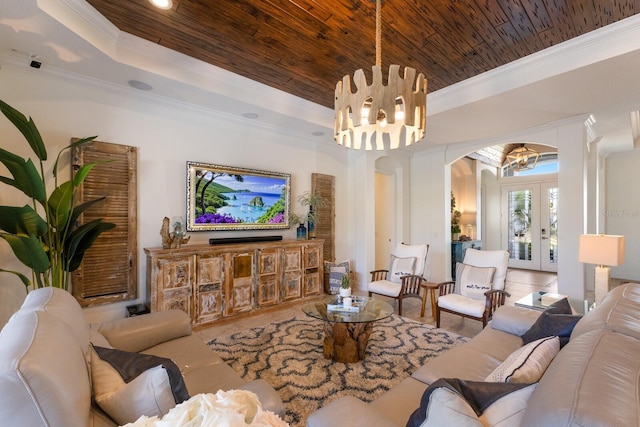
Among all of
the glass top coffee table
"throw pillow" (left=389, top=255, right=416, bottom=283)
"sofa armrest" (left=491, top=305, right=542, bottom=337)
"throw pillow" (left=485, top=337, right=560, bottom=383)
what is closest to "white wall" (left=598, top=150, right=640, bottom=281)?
"throw pillow" (left=389, top=255, right=416, bottom=283)

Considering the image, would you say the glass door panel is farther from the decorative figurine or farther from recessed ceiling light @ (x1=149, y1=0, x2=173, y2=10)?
recessed ceiling light @ (x1=149, y1=0, x2=173, y2=10)

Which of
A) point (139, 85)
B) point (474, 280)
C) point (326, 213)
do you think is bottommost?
point (474, 280)

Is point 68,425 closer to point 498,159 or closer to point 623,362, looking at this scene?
point 623,362

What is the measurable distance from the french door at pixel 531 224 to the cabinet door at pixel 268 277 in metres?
7.09

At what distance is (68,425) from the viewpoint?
848 mm

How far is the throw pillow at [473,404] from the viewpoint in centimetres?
88

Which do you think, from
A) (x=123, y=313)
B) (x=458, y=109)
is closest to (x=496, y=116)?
(x=458, y=109)

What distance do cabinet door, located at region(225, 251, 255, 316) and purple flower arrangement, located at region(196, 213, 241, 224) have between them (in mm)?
562

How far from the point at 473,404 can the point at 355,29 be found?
286 cm

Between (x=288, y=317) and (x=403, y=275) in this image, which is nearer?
(x=288, y=317)

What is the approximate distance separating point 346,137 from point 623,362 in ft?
Result: 6.70

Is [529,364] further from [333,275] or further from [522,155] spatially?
[522,155]

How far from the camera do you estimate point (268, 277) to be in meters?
4.17

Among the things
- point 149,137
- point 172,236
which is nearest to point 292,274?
point 172,236
